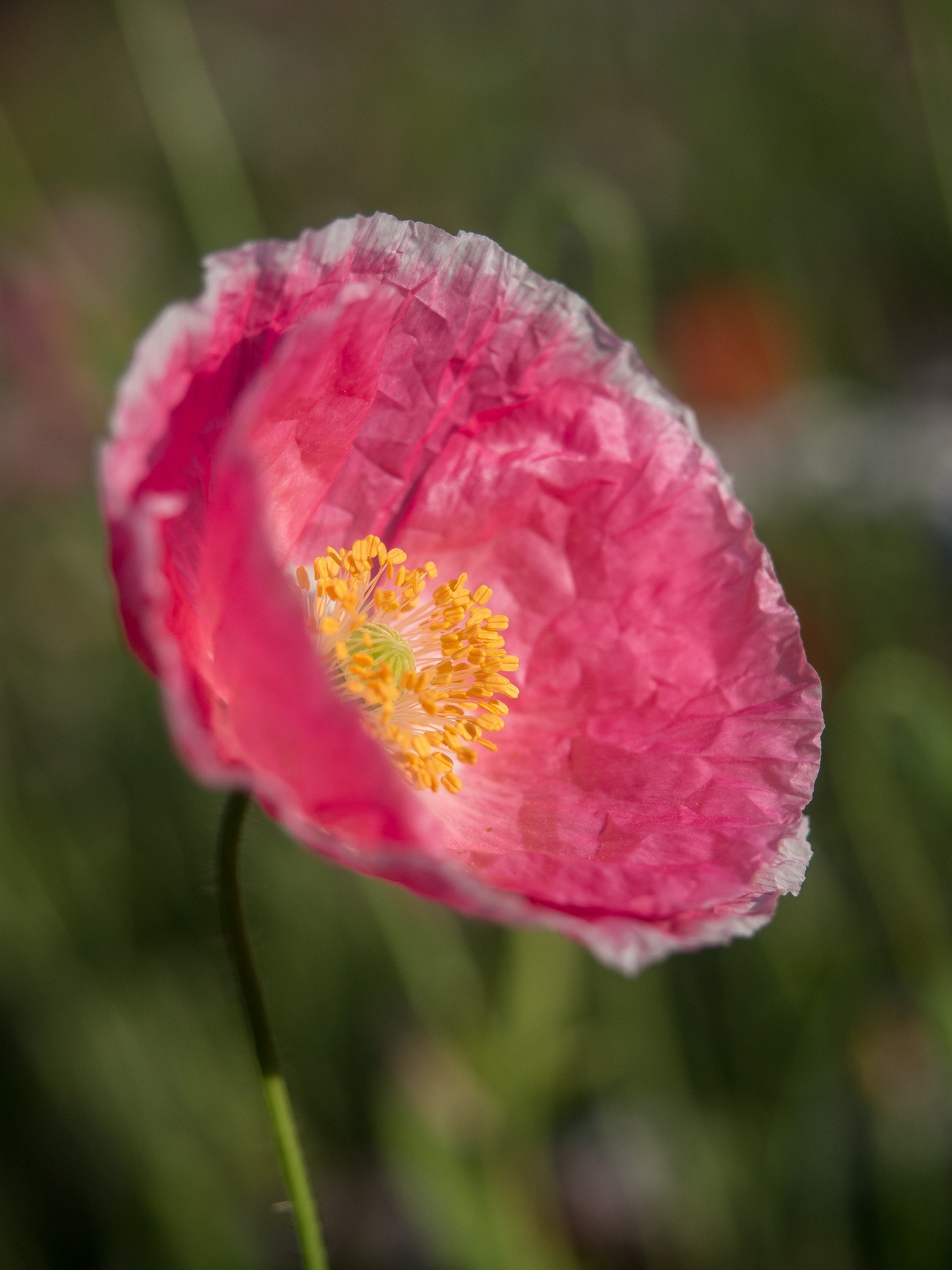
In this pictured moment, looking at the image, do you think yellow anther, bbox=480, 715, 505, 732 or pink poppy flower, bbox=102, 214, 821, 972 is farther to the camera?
yellow anther, bbox=480, 715, 505, 732

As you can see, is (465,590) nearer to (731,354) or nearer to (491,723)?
(491,723)

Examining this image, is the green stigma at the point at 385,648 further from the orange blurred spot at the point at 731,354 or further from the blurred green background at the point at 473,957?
the orange blurred spot at the point at 731,354

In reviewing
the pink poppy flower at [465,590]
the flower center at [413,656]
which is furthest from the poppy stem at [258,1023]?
the flower center at [413,656]

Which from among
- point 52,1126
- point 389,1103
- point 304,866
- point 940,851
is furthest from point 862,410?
point 52,1126

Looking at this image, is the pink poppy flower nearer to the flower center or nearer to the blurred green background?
the flower center

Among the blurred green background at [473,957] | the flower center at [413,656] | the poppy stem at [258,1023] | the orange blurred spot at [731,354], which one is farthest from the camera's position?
the orange blurred spot at [731,354]

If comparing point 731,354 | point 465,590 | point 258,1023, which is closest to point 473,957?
point 465,590

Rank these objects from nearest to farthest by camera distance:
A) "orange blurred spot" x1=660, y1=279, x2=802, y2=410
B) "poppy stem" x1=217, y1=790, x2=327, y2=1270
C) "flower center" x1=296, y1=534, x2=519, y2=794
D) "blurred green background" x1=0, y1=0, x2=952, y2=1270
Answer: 1. "poppy stem" x1=217, y1=790, x2=327, y2=1270
2. "flower center" x1=296, y1=534, x2=519, y2=794
3. "blurred green background" x1=0, y1=0, x2=952, y2=1270
4. "orange blurred spot" x1=660, y1=279, x2=802, y2=410

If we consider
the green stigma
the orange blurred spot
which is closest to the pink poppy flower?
the green stigma

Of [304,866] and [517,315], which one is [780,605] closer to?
[517,315]
